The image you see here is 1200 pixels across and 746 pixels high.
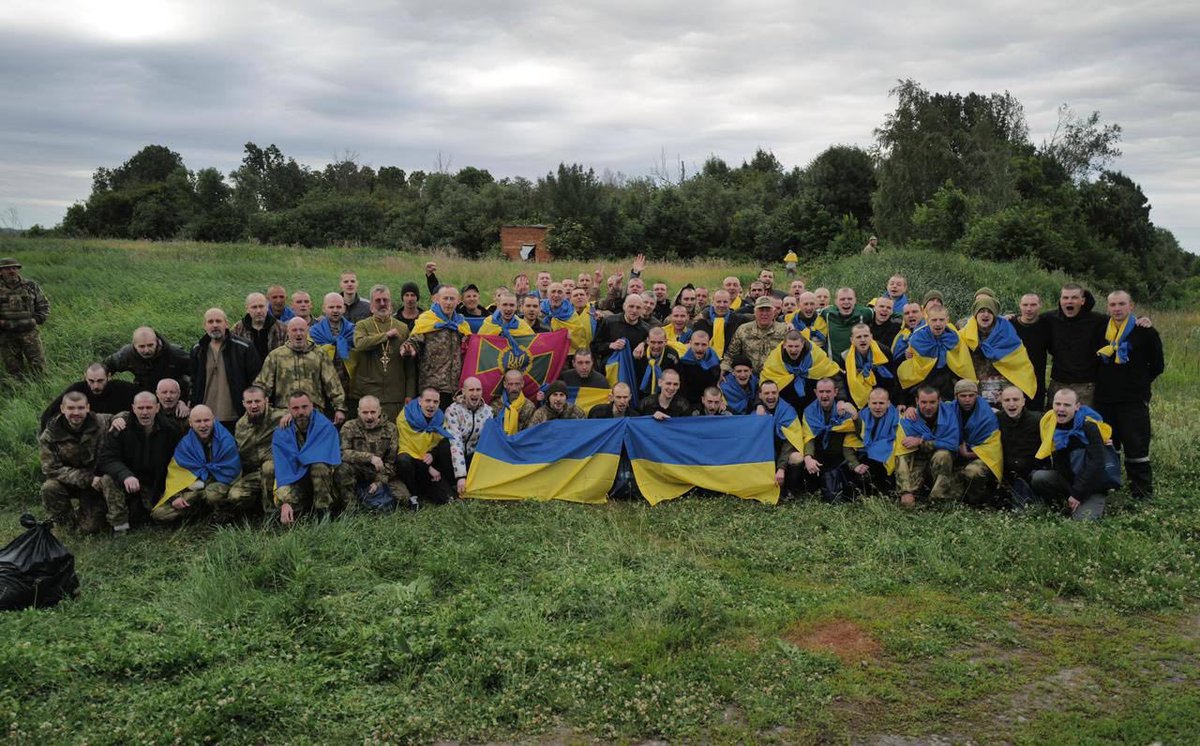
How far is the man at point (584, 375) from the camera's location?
1007 centimetres

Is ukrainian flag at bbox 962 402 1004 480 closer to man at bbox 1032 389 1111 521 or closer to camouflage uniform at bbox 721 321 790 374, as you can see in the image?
man at bbox 1032 389 1111 521

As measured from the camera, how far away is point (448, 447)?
9.14 meters

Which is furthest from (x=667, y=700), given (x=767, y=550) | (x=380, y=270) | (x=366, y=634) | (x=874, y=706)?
Answer: (x=380, y=270)

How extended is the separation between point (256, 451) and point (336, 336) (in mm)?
1640

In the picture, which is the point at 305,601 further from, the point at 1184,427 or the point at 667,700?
the point at 1184,427

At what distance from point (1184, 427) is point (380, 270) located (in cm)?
1809

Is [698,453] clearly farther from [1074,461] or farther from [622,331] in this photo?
[1074,461]

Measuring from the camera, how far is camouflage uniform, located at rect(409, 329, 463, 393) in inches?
381

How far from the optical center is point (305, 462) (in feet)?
27.4

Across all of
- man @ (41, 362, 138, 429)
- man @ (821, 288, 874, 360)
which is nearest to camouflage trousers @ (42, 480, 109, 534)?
man @ (41, 362, 138, 429)

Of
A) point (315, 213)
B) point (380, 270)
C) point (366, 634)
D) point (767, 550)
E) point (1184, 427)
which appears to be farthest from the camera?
point (315, 213)

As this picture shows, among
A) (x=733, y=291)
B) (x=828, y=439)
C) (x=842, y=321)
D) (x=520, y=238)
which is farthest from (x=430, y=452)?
(x=520, y=238)

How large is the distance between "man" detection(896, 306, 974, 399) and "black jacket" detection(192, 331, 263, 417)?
7.02 m

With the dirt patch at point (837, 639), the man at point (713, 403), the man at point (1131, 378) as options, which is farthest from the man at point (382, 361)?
the man at point (1131, 378)
